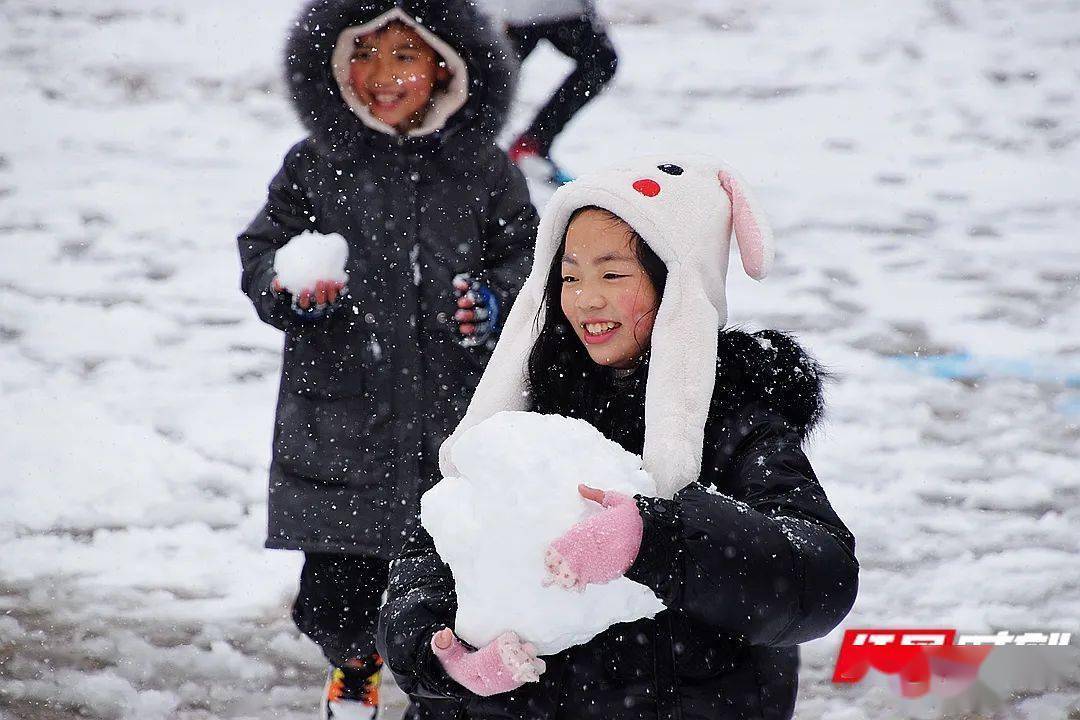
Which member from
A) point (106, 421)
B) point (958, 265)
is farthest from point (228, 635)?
point (958, 265)

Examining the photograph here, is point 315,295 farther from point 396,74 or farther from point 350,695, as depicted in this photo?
point 350,695

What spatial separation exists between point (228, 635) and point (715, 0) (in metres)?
5.78

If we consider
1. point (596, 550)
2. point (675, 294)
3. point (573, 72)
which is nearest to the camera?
point (596, 550)

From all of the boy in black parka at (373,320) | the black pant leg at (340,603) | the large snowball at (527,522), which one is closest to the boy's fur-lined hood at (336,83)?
the boy in black parka at (373,320)

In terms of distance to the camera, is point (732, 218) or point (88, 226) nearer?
Result: point (732, 218)

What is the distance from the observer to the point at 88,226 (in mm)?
5848

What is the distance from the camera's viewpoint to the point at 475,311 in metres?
3.02

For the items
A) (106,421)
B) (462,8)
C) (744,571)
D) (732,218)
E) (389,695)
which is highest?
(462,8)

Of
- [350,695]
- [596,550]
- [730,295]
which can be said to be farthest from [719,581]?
[730,295]

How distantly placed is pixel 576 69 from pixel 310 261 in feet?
11.6

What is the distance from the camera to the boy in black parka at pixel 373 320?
3.09 metres

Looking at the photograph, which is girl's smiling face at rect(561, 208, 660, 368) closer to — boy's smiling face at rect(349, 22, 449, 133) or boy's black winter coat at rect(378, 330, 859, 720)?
boy's black winter coat at rect(378, 330, 859, 720)

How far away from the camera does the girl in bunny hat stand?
64.8 inches

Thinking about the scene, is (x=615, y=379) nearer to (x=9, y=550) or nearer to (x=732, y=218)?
(x=732, y=218)
